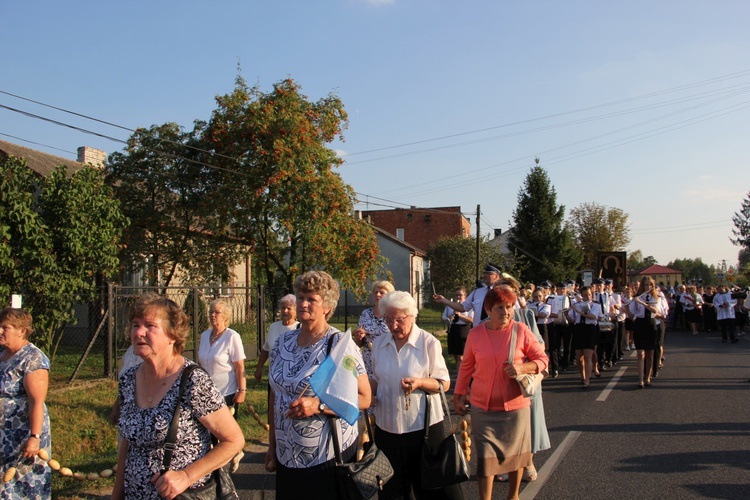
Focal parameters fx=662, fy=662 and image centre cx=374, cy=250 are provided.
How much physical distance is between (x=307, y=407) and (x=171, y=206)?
55.8 ft

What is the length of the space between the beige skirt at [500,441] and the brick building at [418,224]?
61.1 metres

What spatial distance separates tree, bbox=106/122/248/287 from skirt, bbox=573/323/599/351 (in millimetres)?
10606

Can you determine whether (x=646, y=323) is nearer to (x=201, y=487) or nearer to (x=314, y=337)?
(x=314, y=337)

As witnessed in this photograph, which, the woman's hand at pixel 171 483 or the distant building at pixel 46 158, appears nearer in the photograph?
the woman's hand at pixel 171 483

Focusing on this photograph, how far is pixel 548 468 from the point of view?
665cm

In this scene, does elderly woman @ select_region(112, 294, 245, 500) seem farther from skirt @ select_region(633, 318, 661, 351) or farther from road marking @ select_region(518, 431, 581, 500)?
skirt @ select_region(633, 318, 661, 351)

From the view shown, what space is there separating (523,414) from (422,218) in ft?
204

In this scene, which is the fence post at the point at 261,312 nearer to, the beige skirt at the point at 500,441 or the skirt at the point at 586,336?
the skirt at the point at 586,336

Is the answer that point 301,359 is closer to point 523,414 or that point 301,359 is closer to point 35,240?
point 523,414

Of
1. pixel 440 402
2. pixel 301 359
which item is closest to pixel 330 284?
pixel 301 359

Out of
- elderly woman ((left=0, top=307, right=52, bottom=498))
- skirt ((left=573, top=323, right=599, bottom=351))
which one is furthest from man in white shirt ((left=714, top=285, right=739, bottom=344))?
elderly woman ((left=0, top=307, right=52, bottom=498))

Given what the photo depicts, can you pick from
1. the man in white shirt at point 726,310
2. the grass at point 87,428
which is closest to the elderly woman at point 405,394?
the grass at point 87,428

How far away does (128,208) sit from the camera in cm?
1903

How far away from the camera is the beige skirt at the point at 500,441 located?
4.91 m
